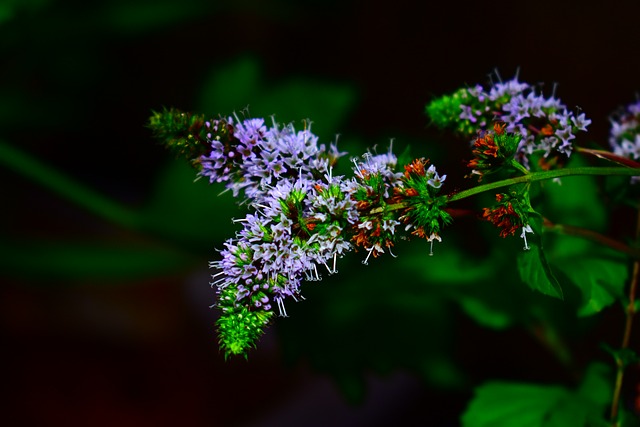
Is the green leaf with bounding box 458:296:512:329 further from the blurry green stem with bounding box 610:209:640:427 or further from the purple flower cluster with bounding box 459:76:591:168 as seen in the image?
the purple flower cluster with bounding box 459:76:591:168

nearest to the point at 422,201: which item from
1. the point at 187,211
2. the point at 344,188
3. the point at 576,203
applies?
the point at 344,188

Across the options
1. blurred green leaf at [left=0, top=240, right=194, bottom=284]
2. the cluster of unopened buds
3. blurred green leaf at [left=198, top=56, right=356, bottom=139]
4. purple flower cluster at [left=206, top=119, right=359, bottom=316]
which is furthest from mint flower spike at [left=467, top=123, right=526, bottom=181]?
blurred green leaf at [left=0, top=240, right=194, bottom=284]

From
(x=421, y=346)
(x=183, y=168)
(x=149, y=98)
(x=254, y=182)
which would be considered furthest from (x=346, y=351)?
(x=149, y=98)

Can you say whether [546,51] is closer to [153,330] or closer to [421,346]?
[421,346]

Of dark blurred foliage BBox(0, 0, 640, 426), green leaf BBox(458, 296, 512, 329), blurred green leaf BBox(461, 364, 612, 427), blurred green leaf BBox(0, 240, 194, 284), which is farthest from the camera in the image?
blurred green leaf BBox(0, 240, 194, 284)

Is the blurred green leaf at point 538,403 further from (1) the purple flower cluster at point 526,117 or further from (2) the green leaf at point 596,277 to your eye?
(1) the purple flower cluster at point 526,117
